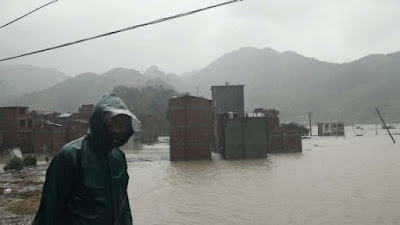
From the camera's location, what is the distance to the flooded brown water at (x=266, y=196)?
552 inches

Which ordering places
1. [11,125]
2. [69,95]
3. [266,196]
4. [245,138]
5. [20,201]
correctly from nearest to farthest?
1. [20,201]
2. [266,196]
3. [245,138]
4. [11,125]
5. [69,95]

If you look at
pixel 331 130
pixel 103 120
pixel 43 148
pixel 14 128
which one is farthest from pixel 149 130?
pixel 103 120

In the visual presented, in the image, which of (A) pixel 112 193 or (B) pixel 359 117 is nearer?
(A) pixel 112 193

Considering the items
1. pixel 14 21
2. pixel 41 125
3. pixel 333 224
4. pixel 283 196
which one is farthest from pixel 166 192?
pixel 41 125

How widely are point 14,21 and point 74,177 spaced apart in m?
8.27

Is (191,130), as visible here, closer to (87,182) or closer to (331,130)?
(87,182)

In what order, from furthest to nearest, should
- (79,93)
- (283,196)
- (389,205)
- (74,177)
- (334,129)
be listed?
1. (79,93)
2. (334,129)
3. (283,196)
4. (389,205)
5. (74,177)

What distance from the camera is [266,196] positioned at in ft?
61.1

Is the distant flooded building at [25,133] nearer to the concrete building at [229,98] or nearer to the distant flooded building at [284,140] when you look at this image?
the concrete building at [229,98]

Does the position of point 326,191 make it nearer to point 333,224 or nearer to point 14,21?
point 333,224

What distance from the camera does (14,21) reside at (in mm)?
9414

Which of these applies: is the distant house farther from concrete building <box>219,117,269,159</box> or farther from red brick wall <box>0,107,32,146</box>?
red brick wall <box>0,107,32,146</box>

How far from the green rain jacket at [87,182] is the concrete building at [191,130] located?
3651 centimetres

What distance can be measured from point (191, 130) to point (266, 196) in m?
20.9
